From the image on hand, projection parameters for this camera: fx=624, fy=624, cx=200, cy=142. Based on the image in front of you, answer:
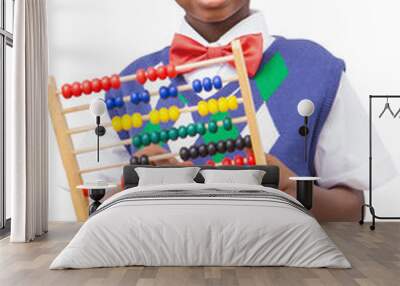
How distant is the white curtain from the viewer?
5.54 metres

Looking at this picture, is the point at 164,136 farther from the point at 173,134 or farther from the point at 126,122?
the point at 126,122

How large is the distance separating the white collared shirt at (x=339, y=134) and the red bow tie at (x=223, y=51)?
Answer: 11 centimetres

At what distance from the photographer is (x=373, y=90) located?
673 cm

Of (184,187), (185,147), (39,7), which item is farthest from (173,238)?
(39,7)

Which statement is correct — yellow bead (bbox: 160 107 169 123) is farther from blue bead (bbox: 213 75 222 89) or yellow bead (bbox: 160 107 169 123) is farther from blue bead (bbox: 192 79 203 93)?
blue bead (bbox: 213 75 222 89)

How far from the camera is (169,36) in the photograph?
6.86 m

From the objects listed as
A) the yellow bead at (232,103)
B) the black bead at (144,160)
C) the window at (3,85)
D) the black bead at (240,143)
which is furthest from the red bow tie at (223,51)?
the window at (3,85)

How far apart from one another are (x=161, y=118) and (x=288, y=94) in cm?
136

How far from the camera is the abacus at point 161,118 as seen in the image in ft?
20.8

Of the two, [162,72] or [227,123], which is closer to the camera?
[227,123]

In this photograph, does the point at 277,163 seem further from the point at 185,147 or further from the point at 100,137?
the point at 100,137

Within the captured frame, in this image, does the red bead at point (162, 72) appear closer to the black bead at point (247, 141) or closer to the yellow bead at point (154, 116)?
the yellow bead at point (154, 116)

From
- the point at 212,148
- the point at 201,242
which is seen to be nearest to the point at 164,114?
the point at 212,148

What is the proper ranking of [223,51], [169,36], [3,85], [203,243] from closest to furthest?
1. [203,243]
2. [3,85]
3. [223,51]
4. [169,36]
